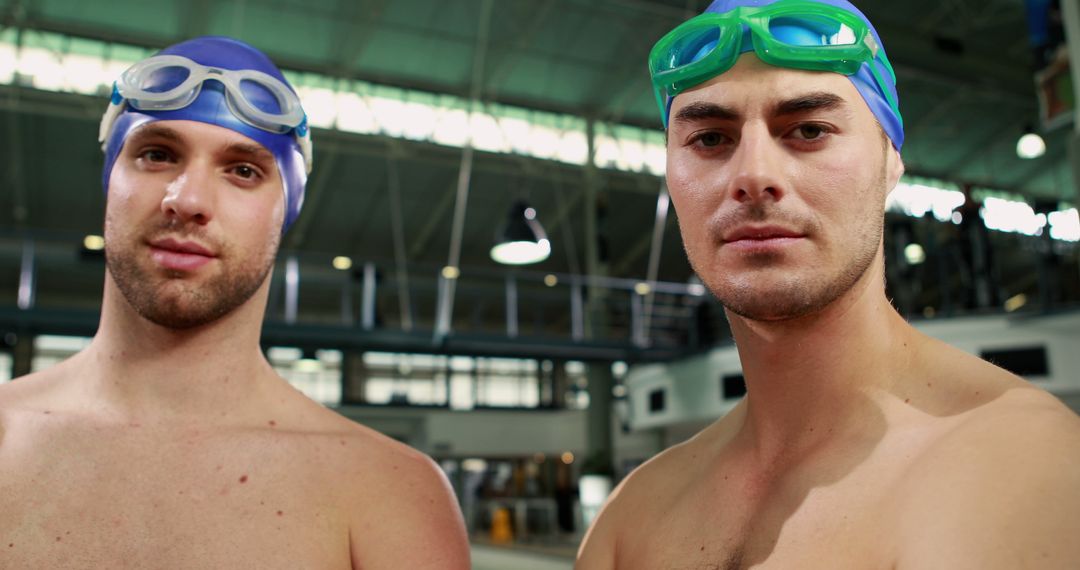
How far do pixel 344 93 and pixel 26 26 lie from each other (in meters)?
5.45

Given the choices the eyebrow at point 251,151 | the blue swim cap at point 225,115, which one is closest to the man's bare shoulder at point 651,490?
the blue swim cap at point 225,115

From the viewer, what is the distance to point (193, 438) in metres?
1.87

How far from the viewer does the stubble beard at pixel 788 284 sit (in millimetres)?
1394

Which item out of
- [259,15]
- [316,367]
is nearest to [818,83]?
[259,15]

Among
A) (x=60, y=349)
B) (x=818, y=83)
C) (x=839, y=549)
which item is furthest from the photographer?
(x=60, y=349)

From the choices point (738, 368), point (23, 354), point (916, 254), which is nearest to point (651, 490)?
point (738, 368)

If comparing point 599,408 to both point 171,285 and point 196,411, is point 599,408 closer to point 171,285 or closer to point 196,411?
point 196,411

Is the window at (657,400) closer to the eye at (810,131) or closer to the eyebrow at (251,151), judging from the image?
the eyebrow at (251,151)

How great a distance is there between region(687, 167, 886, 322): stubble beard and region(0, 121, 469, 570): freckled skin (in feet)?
2.77

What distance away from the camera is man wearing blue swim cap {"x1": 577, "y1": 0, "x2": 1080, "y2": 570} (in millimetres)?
1317

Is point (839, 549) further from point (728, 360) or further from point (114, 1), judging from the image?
point (114, 1)

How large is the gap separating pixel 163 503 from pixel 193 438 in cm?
17

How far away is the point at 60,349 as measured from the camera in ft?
77.3

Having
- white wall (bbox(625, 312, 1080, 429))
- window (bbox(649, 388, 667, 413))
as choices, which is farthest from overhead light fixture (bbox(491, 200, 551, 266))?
window (bbox(649, 388, 667, 413))
